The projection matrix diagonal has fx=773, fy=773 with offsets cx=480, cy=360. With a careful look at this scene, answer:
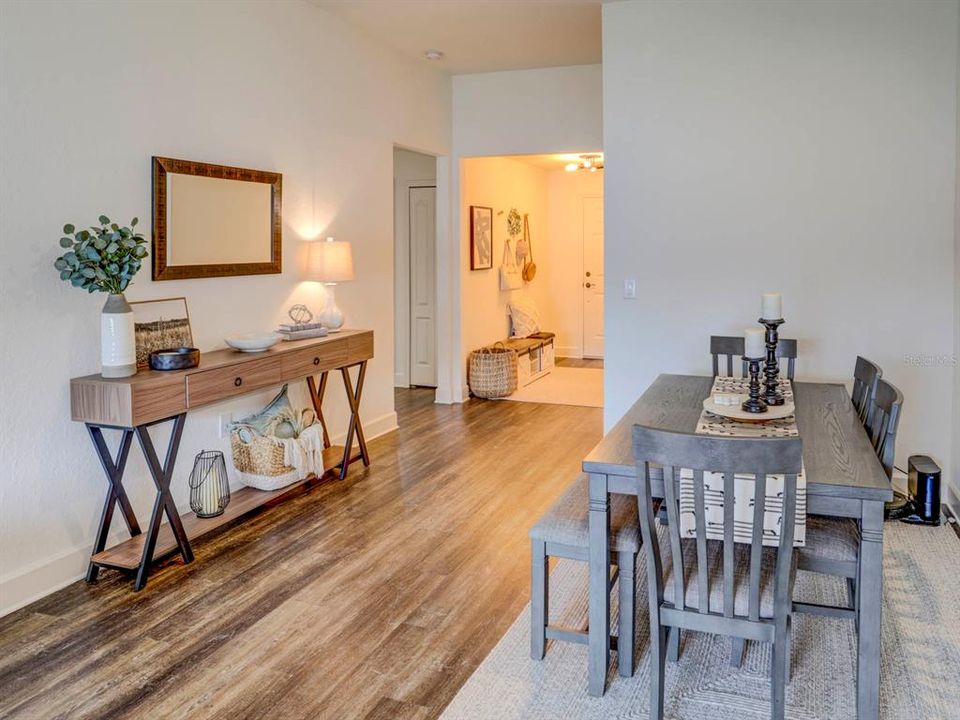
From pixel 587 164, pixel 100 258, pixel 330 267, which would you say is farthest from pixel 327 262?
pixel 587 164

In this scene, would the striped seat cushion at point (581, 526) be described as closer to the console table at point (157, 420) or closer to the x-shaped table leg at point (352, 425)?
the console table at point (157, 420)

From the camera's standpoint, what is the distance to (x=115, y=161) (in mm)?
3318

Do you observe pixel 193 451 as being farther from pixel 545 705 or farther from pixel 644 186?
pixel 644 186

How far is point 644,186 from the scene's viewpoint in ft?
14.9

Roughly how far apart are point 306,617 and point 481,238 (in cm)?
488

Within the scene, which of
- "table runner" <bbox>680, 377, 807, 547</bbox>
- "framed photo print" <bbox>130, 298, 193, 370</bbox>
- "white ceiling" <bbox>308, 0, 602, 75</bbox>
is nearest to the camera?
"table runner" <bbox>680, 377, 807, 547</bbox>

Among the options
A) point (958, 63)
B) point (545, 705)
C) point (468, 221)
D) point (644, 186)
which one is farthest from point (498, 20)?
point (545, 705)

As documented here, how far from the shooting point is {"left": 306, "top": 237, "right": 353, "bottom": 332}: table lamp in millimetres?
4594

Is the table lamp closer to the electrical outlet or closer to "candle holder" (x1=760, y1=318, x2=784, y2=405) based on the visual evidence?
the electrical outlet

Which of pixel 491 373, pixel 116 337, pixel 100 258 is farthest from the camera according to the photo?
pixel 491 373

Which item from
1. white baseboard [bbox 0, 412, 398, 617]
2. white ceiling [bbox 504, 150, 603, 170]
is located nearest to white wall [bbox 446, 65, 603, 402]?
white ceiling [bbox 504, 150, 603, 170]

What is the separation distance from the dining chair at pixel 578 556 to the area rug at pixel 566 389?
429 centimetres

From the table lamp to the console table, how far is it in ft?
2.54

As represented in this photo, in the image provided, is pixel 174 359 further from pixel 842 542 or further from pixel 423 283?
pixel 423 283
